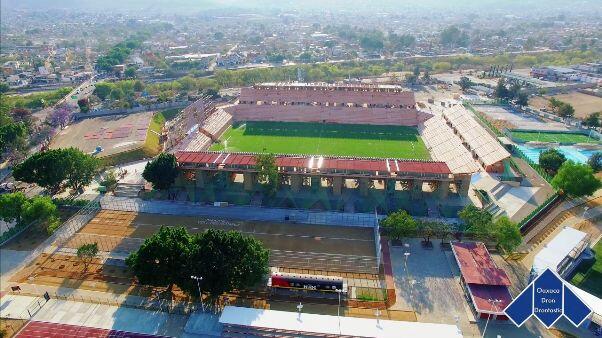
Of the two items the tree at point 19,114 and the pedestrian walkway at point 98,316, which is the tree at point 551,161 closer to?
the pedestrian walkway at point 98,316

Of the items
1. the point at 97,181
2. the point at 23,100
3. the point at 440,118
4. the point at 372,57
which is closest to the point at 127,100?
the point at 23,100

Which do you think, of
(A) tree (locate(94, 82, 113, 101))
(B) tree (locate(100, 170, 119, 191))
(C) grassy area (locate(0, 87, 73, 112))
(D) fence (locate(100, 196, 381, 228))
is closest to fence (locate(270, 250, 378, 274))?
(D) fence (locate(100, 196, 381, 228))

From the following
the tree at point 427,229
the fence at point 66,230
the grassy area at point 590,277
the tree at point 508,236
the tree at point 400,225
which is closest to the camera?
the grassy area at point 590,277

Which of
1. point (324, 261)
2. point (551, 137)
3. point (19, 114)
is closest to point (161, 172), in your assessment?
point (324, 261)

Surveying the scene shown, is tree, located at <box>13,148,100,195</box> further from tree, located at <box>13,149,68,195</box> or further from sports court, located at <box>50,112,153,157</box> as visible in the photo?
sports court, located at <box>50,112,153,157</box>

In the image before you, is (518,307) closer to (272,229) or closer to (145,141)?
(272,229)

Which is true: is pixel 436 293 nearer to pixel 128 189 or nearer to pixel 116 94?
pixel 128 189

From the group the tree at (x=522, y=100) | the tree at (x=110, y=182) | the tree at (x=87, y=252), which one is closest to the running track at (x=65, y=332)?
the tree at (x=87, y=252)
